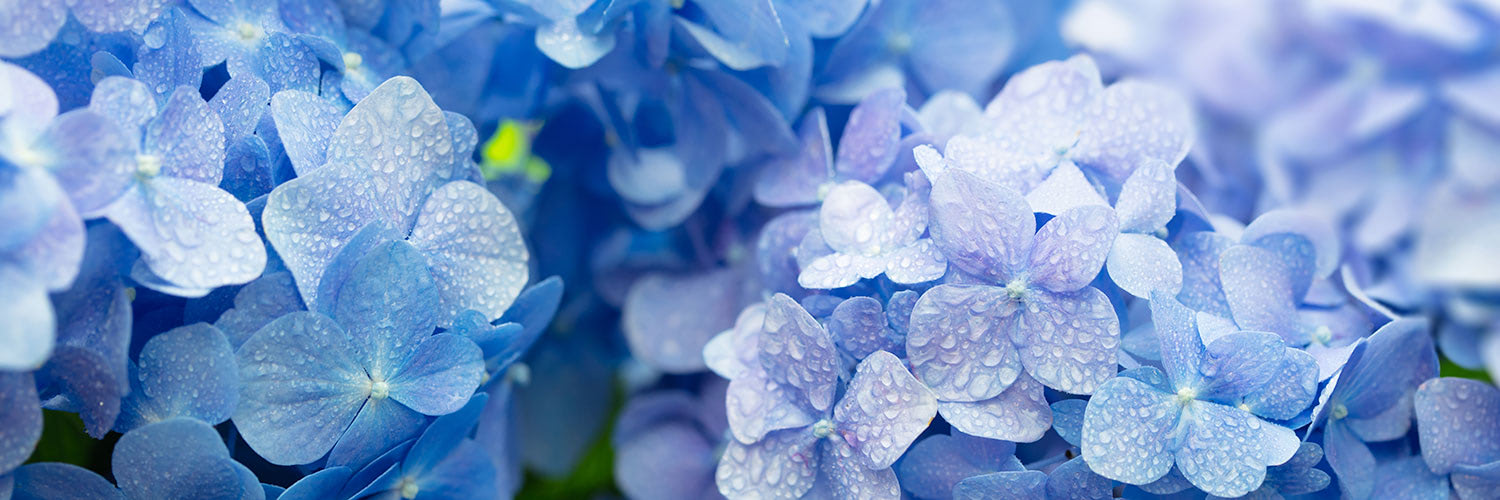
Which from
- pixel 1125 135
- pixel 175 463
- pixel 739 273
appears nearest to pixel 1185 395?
pixel 1125 135

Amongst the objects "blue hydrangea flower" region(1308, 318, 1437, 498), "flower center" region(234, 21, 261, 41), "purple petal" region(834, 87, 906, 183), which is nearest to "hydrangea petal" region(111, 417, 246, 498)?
"flower center" region(234, 21, 261, 41)

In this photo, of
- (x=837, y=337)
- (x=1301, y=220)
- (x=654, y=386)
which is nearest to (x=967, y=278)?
(x=837, y=337)

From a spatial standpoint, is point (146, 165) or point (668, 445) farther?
point (668, 445)

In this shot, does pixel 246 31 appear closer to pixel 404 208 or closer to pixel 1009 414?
pixel 404 208

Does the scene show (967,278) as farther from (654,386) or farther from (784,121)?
(654,386)

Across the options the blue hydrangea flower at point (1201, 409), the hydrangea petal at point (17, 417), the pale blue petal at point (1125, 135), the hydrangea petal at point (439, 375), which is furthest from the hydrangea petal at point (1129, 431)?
the hydrangea petal at point (17, 417)

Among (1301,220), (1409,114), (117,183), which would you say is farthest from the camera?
(1409,114)
